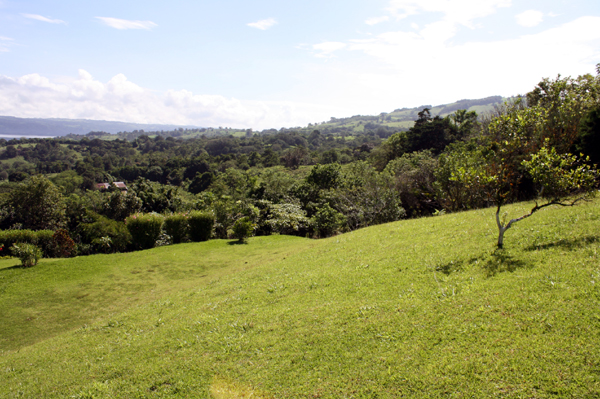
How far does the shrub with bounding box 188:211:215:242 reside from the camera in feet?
78.2

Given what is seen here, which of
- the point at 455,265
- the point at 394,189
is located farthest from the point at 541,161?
the point at 394,189

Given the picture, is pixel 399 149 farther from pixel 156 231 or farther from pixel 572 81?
pixel 156 231

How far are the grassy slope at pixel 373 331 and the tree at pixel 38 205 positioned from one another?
20.7 meters

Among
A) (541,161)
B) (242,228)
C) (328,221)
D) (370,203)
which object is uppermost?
(541,161)

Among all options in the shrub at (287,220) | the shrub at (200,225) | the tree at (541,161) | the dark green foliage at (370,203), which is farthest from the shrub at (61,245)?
the tree at (541,161)

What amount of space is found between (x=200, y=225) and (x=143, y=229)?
4.18 meters

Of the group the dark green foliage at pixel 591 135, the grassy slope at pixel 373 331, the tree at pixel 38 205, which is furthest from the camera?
the tree at pixel 38 205

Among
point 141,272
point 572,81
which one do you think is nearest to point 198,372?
point 141,272

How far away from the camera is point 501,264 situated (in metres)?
8.66

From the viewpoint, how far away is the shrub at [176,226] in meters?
23.0

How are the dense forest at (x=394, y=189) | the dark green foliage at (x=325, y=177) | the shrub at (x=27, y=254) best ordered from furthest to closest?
the dark green foliage at (x=325, y=177) < the shrub at (x=27, y=254) < the dense forest at (x=394, y=189)

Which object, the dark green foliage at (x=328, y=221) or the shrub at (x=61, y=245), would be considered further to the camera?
the dark green foliage at (x=328, y=221)

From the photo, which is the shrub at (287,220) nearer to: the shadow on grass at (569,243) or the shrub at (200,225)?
the shrub at (200,225)

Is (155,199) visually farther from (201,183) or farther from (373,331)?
(201,183)
